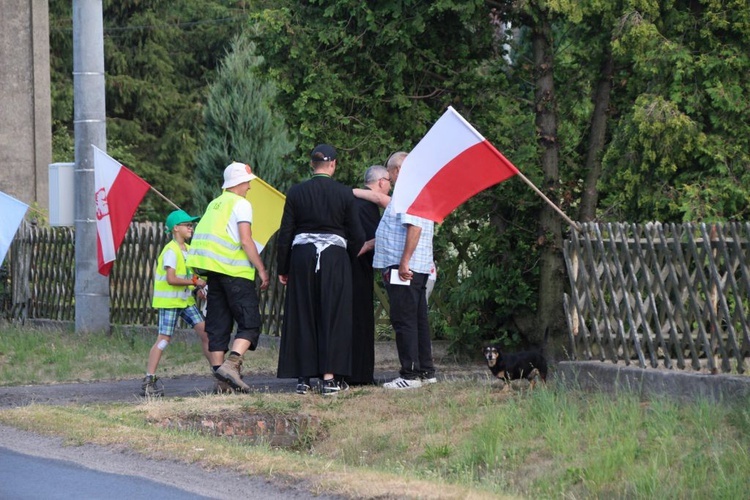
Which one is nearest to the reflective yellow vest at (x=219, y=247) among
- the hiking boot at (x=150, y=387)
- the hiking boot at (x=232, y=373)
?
the hiking boot at (x=232, y=373)

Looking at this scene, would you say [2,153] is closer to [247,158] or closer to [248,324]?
[247,158]

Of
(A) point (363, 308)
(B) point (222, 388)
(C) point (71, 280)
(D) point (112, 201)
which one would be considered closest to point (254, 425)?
(B) point (222, 388)

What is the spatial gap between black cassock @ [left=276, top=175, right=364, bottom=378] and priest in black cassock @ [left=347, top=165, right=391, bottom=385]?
0.33 metres

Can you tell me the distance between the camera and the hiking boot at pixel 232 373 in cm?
1081

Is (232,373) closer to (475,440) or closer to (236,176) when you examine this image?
(236,176)

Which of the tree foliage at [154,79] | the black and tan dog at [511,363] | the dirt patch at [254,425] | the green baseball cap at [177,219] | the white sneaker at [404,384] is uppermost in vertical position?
the tree foliage at [154,79]

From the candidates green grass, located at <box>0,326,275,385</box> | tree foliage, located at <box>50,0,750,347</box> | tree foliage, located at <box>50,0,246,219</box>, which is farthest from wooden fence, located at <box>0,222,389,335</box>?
tree foliage, located at <box>50,0,246,219</box>

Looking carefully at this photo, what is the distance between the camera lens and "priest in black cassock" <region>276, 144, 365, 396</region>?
10.7 meters

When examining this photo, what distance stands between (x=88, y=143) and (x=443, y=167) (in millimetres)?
7841

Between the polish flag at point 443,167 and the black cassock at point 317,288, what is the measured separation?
57cm

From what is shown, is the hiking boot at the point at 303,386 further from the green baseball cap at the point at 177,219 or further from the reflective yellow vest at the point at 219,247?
the green baseball cap at the point at 177,219

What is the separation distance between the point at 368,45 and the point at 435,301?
320 cm

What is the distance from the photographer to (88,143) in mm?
17062

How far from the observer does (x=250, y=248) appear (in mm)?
10883
